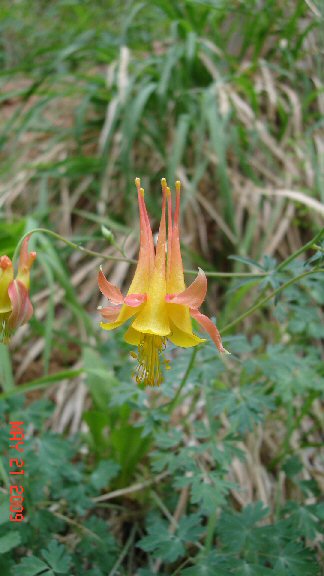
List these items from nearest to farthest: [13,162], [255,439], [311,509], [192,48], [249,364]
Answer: [311,509], [249,364], [255,439], [192,48], [13,162]

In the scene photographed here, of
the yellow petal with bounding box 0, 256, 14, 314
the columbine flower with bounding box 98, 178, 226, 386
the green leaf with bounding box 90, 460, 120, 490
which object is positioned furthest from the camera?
the green leaf with bounding box 90, 460, 120, 490

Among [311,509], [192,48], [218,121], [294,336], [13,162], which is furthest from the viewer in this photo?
[13,162]

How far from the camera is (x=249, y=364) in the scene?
1.65 metres

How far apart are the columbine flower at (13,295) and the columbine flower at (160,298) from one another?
0.20 meters

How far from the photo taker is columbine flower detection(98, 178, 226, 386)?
1107 mm

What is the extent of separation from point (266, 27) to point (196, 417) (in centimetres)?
224

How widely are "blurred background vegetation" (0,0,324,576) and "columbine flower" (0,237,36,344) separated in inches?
11.0

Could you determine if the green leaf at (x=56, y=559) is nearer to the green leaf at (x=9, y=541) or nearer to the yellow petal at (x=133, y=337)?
the green leaf at (x=9, y=541)

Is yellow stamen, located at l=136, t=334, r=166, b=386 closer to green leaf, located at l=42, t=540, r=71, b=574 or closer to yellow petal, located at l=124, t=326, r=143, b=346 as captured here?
yellow petal, located at l=124, t=326, r=143, b=346

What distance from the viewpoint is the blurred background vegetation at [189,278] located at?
1.44 metres

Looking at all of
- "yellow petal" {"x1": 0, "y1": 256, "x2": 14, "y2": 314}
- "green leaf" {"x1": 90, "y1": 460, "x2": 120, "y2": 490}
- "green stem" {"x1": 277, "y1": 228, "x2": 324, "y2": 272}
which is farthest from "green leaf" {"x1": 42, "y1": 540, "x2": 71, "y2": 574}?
"green stem" {"x1": 277, "y1": 228, "x2": 324, "y2": 272}

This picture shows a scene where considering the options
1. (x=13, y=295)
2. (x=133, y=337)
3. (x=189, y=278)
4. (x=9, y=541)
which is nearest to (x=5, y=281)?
(x=13, y=295)

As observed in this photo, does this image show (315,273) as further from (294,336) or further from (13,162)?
(13,162)

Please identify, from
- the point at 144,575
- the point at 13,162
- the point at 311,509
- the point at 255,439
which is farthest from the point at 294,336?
the point at 13,162
